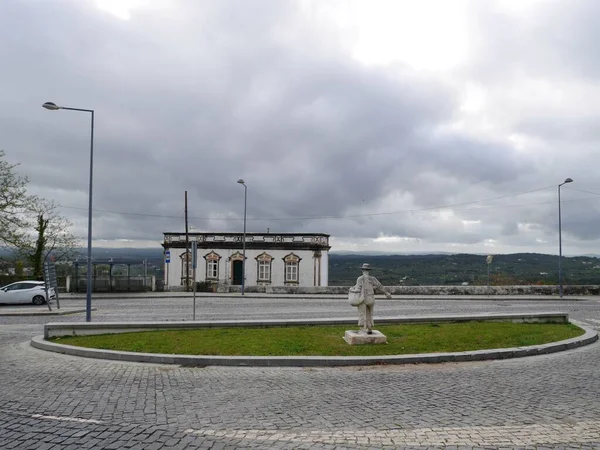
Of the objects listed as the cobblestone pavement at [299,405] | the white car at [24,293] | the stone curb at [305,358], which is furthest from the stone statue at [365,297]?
the white car at [24,293]

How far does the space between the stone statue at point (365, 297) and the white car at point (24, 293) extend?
22422 millimetres

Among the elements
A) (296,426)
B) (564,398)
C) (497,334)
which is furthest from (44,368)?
(497,334)

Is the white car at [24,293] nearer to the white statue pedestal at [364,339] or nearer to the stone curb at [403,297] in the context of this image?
the stone curb at [403,297]

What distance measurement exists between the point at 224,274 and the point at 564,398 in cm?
4192

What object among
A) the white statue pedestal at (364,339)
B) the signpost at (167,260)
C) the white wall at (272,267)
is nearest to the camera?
the white statue pedestal at (364,339)

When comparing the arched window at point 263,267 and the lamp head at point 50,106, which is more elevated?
the lamp head at point 50,106

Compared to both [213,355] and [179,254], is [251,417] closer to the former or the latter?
[213,355]

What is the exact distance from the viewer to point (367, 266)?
11328 millimetres

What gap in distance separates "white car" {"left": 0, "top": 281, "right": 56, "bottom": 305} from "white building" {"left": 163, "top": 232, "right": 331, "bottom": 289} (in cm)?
1925

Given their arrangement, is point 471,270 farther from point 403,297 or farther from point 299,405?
point 299,405

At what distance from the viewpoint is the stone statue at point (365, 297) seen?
1136 cm

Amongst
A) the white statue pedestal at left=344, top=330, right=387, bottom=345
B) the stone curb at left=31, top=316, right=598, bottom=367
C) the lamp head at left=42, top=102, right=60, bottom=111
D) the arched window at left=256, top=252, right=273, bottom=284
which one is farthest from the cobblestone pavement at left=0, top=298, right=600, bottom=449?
the arched window at left=256, top=252, right=273, bottom=284

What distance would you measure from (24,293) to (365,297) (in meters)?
23.5

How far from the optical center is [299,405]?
6820 millimetres
